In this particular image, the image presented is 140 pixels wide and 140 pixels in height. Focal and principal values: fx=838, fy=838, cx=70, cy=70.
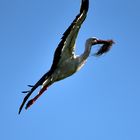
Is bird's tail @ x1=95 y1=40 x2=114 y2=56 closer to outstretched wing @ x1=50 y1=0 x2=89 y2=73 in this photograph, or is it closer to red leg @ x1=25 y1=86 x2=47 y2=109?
outstretched wing @ x1=50 y1=0 x2=89 y2=73

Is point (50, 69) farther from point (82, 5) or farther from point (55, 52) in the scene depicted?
point (82, 5)

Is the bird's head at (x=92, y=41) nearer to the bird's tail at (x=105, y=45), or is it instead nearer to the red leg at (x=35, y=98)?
the bird's tail at (x=105, y=45)

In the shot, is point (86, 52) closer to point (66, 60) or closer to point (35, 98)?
point (66, 60)

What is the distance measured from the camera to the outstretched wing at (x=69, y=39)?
617 inches

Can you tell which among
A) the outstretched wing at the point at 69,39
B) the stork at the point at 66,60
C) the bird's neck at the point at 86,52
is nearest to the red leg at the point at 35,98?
the stork at the point at 66,60

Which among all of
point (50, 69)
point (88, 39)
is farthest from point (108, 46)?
point (50, 69)

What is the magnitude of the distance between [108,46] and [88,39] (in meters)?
0.46

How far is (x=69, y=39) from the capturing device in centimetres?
1587

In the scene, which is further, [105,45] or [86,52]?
[105,45]

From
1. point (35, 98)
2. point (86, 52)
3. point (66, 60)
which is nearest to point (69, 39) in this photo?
point (66, 60)

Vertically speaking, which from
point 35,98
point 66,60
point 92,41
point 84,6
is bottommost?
A: point 35,98

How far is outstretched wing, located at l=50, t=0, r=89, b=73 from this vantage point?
15.7m

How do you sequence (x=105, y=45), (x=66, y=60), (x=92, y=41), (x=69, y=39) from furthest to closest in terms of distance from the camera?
(x=105, y=45)
(x=92, y=41)
(x=66, y=60)
(x=69, y=39)

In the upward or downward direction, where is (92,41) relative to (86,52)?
upward
